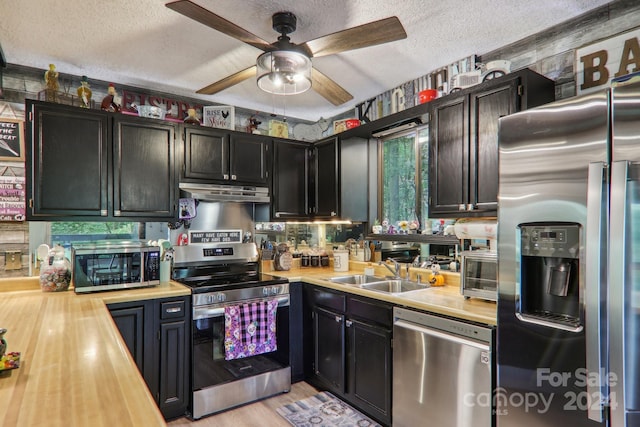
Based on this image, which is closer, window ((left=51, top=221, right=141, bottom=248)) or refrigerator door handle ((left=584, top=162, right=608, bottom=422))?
refrigerator door handle ((left=584, top=162, right=608, bottom=422))

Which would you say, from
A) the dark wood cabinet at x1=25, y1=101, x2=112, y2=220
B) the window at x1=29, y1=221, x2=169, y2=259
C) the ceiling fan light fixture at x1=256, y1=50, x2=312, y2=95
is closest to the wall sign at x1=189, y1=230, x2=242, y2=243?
the window at x1=29, y1=221, x2=169, y2=259

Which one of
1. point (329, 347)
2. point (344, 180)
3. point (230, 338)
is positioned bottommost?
point (329, 347)

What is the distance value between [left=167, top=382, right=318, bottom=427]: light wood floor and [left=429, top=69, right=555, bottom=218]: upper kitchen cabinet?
1.84m

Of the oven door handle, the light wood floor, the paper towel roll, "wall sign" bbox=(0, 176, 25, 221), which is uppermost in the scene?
"wall sign" bbox=(0, 176, 25, 221)

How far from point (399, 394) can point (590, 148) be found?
1715 mm

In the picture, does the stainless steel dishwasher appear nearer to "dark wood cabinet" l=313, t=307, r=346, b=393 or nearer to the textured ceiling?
"dark wood cabinet" l=313, t=307, r=346, b=393

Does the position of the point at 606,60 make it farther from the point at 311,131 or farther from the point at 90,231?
the point at 90,231

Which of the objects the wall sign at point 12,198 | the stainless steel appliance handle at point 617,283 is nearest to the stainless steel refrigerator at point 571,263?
the stainless steel appliance handle at point 617,283

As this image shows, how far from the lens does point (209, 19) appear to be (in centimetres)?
171

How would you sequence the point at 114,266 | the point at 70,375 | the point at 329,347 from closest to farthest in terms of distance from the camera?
the point at 70,375 → the point at 114,266 → the point at 329,347

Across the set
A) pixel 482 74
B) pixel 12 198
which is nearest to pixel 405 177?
pixel 482 74

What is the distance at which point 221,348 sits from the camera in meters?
2.75

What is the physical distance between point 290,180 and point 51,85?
205 cm

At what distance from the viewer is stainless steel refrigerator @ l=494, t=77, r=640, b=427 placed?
129 cm
